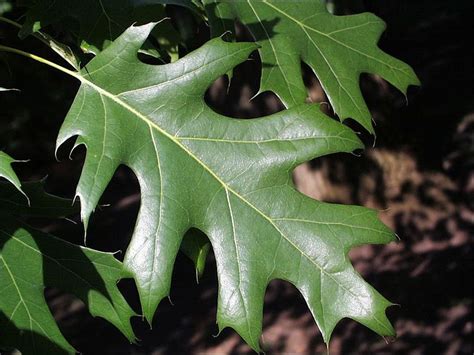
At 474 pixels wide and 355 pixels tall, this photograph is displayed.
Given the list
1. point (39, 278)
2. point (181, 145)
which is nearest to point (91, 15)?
point (181, 145)

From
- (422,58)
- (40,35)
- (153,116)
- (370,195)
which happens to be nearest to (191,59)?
(153,116)

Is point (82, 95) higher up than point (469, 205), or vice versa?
point (82, 95)

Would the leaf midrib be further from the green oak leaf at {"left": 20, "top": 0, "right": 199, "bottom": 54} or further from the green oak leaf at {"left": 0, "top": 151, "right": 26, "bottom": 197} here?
the green oak leaf at {"left": 0, "top": 151, "right": 26, "bottom": 197}

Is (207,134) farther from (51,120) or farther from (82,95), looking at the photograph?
(51,120)

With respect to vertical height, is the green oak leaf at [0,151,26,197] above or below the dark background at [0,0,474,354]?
above

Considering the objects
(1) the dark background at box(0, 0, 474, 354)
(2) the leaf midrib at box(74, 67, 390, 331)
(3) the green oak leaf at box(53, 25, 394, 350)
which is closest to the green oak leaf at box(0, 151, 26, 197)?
(3) the green oak leaf at box(53, 25, 394, 350)
